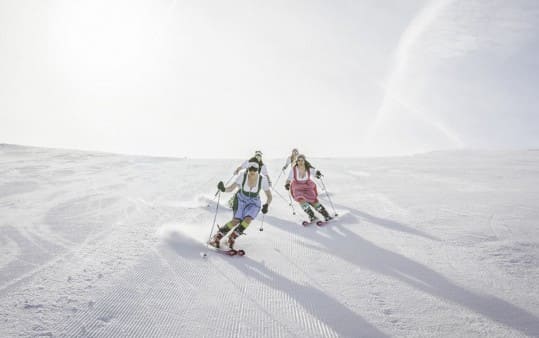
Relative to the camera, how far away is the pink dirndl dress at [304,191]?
332 inches

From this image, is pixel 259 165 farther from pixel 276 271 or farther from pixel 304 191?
pixel 276 271

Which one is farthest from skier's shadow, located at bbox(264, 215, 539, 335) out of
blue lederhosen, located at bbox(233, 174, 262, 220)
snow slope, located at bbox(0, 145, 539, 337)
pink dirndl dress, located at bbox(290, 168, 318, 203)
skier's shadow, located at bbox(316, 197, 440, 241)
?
blue lederhosen, located at bbox(233, 174, 262, 220)

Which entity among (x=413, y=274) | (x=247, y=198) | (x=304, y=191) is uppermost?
(x=304, y=191)

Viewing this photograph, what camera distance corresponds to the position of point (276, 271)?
4.91 meters

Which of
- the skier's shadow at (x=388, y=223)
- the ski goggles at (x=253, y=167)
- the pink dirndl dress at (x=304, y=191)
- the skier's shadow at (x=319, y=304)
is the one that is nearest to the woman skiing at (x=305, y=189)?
the pink dirndl dress at (x=304, y=191)

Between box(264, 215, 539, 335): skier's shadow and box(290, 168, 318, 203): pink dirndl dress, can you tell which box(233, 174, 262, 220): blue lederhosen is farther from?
box(290, 168, 318, 203): pink dirndl dress

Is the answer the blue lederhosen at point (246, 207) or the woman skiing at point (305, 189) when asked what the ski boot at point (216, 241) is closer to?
the blue lederhosen at point (246, 207)

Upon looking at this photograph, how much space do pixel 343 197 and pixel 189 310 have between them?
27.9ft

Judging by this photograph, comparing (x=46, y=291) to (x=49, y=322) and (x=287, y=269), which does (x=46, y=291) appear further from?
(x=287, y=269)

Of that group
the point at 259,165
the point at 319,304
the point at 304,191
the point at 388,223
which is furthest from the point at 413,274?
the point at 304,191

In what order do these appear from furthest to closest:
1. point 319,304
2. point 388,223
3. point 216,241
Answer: point 388,223, point 216,241, point 319,304

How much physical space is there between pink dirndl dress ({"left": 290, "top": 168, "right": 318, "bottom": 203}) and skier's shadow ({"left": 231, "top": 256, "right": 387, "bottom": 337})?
3609 millimetres

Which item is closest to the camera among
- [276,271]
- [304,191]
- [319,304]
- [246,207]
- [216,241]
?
[319,304]

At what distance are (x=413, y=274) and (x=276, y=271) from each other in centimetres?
209
